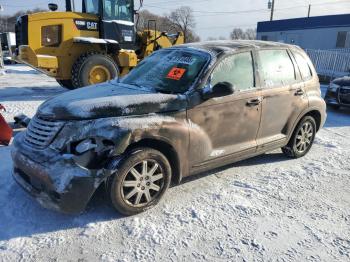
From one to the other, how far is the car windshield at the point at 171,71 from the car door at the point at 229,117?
0.24 meters

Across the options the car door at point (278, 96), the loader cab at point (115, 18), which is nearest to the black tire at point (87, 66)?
the loader cab at point (115, 18)

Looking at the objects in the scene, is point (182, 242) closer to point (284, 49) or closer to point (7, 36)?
point (284, 49)

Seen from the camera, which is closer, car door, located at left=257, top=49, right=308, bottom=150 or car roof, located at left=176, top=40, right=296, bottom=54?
car roof, located at left=176, top=40, right=296, bottom=54

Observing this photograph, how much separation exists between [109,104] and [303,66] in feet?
11.0

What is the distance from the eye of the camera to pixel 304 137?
5750 millimetres

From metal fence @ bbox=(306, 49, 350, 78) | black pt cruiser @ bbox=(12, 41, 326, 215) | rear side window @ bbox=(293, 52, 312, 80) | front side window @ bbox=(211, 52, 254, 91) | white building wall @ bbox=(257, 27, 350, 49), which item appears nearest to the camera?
black pt cruiser @ bbox=(12, 41, 326, 215)

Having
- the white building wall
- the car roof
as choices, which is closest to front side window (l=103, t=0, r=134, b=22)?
the car roof

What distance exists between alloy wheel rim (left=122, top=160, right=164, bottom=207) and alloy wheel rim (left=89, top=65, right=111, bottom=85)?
289 inches

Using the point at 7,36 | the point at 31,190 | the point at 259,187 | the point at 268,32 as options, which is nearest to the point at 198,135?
the point at 259,187

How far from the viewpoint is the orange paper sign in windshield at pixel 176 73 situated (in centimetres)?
436

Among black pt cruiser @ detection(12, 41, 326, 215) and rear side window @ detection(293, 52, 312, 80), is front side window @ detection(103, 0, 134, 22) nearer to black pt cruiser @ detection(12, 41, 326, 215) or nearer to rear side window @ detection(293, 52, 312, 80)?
black pt cruiser @ detection(12, 41, 326, 215)

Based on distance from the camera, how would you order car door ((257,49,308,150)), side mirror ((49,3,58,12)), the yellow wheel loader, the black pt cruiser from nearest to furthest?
the black pt cruiser
car door ((257,49,308,150))
the yellow wheel loader
side mirror ((49,3,58,12))

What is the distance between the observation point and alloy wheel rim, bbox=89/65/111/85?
1058cm

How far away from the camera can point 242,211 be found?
3934 mm
